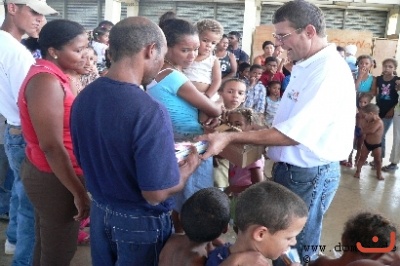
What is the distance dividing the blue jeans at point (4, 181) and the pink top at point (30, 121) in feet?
4.77

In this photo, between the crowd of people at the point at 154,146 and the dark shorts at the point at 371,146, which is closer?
the crowd of people at the point at 154,146

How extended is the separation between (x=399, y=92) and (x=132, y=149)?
5783mm

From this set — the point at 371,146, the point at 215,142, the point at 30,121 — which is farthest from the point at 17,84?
the point at 371,146

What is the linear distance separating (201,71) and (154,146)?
2.26 meters

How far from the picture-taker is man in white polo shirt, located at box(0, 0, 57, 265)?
2.71 metres

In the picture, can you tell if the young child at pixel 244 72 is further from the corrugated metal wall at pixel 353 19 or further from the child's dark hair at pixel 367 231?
the corrugated metal wall at pixel 353 19

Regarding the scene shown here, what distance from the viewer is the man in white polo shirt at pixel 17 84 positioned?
2.71 meters

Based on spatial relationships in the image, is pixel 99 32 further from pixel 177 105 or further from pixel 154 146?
pixel 154 146

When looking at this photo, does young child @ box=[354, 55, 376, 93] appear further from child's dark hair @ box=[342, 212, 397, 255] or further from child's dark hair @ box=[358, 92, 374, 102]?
child's dark hair @ box=[342, 212, 397, 255]

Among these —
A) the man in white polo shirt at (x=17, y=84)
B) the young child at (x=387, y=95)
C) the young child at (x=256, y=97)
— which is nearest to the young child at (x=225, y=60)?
the young child at (x=256, y=97)

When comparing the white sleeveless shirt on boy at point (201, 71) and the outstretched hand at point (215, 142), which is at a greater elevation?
the white sleeveless shirt on boy at point (201, 71)

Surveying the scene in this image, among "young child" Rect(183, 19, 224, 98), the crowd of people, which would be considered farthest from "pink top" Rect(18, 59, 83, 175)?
"young child" Rect(183, 19, 224, 98)

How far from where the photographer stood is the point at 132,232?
70.3 inches

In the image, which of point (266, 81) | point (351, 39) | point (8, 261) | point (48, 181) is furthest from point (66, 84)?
point (351, 39)
